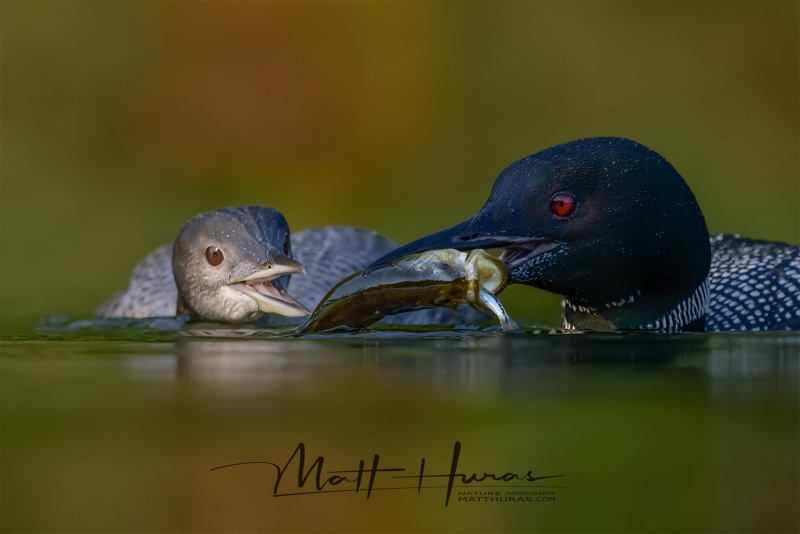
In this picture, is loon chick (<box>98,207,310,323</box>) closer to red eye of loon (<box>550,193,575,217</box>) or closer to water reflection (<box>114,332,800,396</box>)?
water reflection (<box>114,332,800,396</box>)

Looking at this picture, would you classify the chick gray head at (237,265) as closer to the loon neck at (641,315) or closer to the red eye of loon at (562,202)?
the loon neck at (641,315)

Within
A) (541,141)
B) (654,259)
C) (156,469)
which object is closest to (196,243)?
(156,469)

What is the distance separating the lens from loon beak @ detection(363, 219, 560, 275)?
5.39 meters

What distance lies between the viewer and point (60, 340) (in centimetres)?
604

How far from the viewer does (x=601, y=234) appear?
5457mm

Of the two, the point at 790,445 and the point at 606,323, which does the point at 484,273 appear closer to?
the point at 606,323

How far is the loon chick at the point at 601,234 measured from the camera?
5.42m

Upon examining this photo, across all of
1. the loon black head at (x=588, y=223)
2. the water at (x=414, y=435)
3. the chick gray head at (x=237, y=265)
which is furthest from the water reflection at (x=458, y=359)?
the chick gray head at (x=237, y=265)

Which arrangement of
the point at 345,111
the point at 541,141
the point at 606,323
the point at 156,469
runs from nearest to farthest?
1. the point at 156,469
2. the point at 606,323
3. the point at 541,141
4. the point at 345,111

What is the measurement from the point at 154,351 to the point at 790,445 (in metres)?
2.43

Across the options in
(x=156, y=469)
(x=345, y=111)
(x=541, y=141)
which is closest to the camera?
(x=156, y=469)

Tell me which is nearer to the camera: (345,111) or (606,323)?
(606,323)
